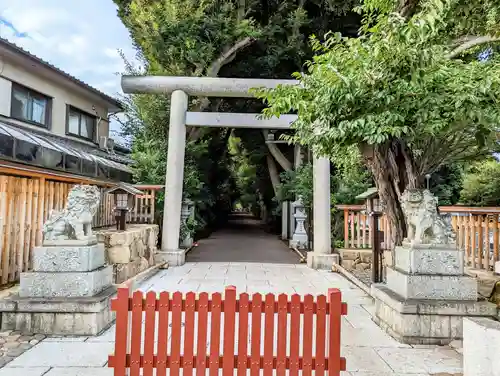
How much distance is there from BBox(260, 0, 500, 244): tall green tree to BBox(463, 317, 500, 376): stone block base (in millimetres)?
1978

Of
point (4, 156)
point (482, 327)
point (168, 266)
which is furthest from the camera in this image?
point (168, 266)

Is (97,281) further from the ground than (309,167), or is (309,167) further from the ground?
(309,167)

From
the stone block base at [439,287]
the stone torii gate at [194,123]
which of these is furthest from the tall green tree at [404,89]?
the stone torii gate at [194,123]

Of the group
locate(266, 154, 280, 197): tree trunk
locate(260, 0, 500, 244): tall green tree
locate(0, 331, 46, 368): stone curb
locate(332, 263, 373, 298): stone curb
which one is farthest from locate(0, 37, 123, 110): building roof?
locate(332, 263, 373, 298): stone curb

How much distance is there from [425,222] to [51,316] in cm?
437

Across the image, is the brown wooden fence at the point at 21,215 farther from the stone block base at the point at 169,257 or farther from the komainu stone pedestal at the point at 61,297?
the stone block base at the point at 169,257

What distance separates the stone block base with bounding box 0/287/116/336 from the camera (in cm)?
360

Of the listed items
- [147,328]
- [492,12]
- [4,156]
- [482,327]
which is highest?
[492,12]

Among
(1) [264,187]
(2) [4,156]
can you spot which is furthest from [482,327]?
(1) [264,187]

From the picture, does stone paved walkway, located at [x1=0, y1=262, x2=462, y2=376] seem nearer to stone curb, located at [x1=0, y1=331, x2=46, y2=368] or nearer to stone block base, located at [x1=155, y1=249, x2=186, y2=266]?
stone curb, located at [x1=0, y1=331, x2=46, y2=368]

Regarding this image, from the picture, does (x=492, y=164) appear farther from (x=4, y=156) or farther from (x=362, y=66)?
(x=4, y=156)

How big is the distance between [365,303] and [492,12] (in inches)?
165

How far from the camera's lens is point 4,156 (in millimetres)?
6266

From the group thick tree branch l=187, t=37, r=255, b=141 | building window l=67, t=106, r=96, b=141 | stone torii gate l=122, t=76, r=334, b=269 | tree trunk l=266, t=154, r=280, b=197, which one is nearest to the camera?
stone torii gate l=122, t=76, r=334, b=269
